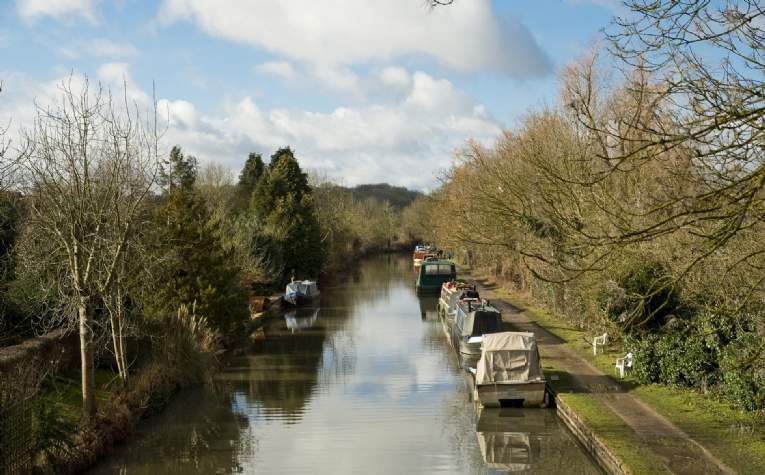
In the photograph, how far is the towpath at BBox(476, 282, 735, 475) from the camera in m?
13.3

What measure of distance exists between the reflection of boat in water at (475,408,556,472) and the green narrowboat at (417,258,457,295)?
1239 inches

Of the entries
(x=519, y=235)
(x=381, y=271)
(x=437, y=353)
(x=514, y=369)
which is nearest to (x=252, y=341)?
(x=437, y=353)

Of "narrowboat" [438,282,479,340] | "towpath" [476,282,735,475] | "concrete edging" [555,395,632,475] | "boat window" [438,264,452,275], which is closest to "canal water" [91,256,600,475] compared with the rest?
"concrete edging" [555,395,632,475]

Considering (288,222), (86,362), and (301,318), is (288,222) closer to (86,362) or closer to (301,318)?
(301,318)

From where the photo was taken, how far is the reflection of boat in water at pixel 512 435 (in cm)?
1608

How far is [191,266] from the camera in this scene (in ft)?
87.2

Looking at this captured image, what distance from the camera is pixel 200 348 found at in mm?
23922

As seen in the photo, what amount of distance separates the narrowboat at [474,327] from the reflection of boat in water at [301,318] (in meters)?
11.0

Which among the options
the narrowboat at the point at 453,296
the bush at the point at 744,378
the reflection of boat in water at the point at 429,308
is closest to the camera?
the bush at the point at 744,378

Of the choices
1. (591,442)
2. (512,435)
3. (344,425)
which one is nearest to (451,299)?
(344,425)

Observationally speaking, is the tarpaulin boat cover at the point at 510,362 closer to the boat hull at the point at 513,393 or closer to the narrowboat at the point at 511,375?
the narrowboat at the point at 511,375

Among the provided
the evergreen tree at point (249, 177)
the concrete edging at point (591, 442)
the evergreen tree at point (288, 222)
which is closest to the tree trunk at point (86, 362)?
the concrete edging at point (591, 442)

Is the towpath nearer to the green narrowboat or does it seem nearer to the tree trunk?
the tree trunk

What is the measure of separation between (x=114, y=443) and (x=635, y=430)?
1086cm
